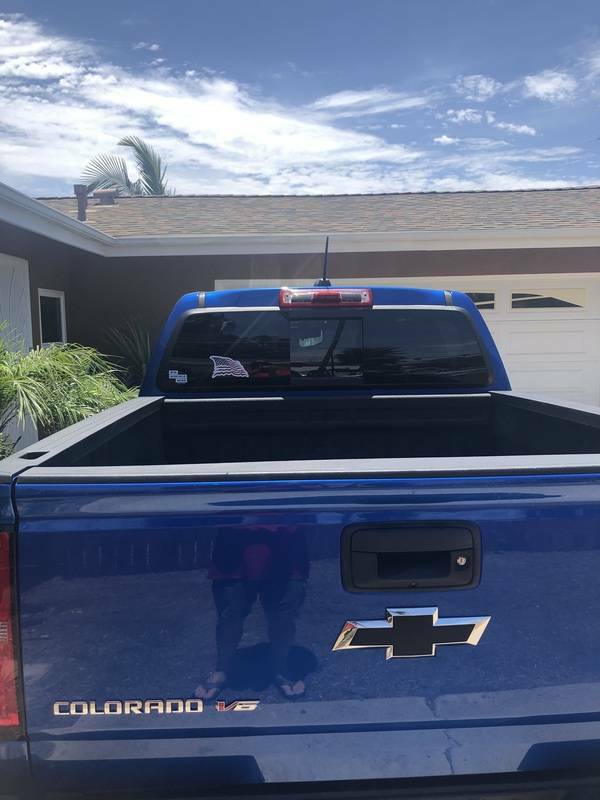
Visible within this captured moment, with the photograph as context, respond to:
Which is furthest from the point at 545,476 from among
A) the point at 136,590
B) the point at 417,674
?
the point at 136,590

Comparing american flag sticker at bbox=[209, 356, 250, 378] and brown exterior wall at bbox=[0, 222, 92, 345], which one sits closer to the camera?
american flag sticker at bbox=[209, 356, 250, 378]

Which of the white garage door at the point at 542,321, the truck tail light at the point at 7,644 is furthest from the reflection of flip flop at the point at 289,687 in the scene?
the white garage door at the point at 542,321

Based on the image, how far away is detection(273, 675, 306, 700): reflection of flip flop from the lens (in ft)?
4.88

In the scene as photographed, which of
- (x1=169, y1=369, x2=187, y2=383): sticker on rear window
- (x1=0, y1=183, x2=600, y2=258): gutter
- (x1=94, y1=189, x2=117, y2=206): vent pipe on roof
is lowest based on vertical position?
(x1=169, y1=369, x2=187, y2=383): sticker on rear window

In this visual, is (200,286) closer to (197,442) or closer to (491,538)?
(197,442)

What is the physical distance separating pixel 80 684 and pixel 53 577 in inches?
9.6

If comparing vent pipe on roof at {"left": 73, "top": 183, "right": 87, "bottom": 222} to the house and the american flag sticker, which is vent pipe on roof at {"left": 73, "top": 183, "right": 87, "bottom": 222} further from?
the american flag sticker

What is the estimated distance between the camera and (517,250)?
11367 mm

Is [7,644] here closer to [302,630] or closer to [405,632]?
[302,630]

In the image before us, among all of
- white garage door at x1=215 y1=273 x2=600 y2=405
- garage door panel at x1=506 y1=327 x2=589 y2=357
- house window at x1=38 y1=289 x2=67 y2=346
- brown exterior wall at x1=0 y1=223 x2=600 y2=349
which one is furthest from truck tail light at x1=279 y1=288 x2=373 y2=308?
garage door panel at x1=506 y1=327 x2=589 y2=357

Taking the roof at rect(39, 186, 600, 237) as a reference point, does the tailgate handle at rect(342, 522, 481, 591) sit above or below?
below

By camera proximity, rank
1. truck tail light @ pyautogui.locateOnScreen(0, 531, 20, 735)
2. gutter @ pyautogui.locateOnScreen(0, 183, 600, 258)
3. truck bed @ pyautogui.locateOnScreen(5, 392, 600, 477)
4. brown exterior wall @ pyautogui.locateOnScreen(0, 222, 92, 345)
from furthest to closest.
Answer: gutter @ pyautogui.locateOnScreen(0, 183, 600, 258) → brown exterior wall @ pyautogui.locateOnScreen(0, 222, 92, 345) → truck bed @ pyautogui.locateOnScreen(5, 392, 600, 477) → truck tail light @ pyautogui.locateOnScreen(0, 531, 20, 735)

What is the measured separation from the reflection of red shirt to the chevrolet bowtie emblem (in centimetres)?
18

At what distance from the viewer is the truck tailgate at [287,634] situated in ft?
4.78
